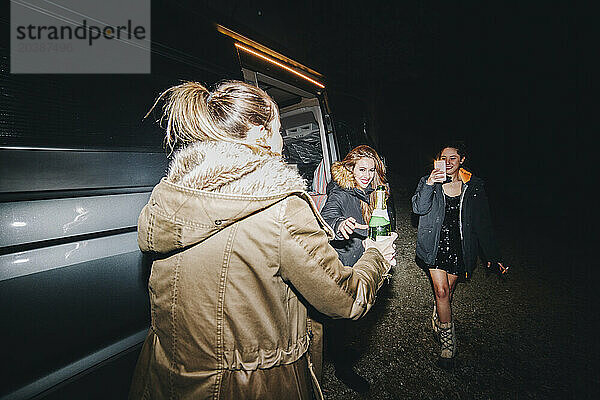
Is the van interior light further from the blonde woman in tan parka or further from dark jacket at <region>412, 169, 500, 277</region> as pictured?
dark jacket at <region>412, 169, 500, 277</region>

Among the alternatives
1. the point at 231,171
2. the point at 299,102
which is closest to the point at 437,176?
the point at 231,171

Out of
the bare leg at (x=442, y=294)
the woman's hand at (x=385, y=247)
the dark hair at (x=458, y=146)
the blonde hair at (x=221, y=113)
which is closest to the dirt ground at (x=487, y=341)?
the bare leg at (x=442, y=294)

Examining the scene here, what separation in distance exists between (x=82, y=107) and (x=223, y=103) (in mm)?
624

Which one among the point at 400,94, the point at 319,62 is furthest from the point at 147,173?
the point at 400,94

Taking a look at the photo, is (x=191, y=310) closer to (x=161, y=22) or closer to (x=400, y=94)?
(x=161, y=22)

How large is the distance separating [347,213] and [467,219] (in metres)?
1.16

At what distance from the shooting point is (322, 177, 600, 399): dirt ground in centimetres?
253

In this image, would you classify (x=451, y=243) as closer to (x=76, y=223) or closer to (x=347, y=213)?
(x=347, y=213)

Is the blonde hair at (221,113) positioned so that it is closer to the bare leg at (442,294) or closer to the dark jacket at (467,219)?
the dark jacket at (467,219)

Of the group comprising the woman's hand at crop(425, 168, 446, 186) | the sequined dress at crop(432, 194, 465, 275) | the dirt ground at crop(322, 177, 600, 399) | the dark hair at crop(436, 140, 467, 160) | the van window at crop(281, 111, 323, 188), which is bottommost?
the dirt ground at crop(322, 177, 600, 399)

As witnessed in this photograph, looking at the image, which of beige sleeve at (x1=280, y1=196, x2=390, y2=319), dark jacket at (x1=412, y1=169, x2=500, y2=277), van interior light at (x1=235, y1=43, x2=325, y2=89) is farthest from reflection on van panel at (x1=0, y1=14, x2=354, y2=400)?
dark jacket at (x1=412, y1=169, x2=500, y2=277)

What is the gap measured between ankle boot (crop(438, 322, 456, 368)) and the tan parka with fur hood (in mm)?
2183

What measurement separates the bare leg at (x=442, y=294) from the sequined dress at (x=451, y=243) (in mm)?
63

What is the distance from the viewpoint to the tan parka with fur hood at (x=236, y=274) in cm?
93
